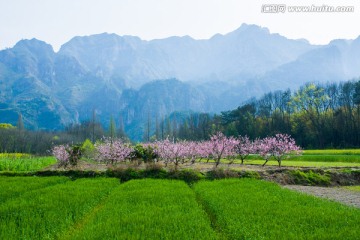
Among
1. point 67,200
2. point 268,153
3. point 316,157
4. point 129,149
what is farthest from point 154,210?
point 316,157

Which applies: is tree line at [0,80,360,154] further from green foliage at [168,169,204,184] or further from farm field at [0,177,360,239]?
farm field at [0,177,360,239]

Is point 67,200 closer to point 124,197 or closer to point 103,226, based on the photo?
point 124,197

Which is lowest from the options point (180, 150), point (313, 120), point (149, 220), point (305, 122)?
point (149, 220)

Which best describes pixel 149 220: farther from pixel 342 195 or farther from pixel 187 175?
pixel 187 175

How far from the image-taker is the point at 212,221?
10.7m

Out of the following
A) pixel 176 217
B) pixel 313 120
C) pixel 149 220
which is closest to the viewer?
pixel 149 220

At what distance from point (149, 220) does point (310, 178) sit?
17.5 metres

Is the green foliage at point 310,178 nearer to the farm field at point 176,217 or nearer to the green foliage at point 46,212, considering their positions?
the farm field at point 176,217

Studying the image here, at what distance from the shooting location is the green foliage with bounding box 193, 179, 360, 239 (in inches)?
326

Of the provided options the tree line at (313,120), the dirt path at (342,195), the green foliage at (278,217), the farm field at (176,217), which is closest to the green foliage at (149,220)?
the farm field at (176,217)

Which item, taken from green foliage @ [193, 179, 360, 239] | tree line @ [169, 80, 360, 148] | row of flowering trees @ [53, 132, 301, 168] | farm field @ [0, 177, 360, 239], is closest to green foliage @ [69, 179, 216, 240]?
farm field @ [0, 177, 360, 239]

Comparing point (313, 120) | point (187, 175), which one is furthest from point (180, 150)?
point (313, 120)

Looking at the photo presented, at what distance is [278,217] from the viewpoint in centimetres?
1003

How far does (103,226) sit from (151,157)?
87.2 feet
